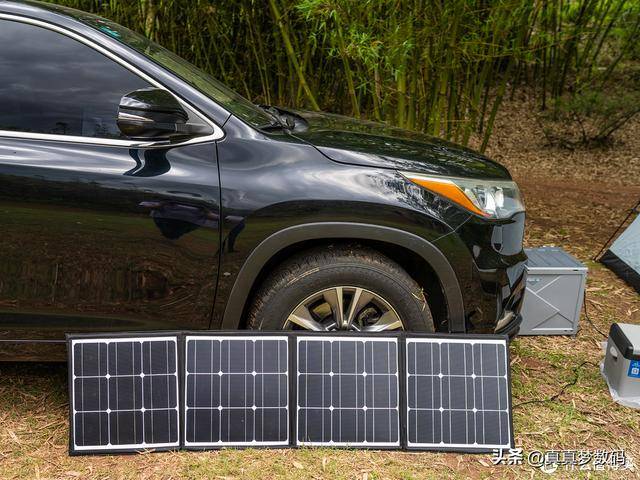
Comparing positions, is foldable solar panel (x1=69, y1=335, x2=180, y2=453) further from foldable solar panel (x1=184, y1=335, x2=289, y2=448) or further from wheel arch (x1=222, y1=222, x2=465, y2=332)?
wheel arch (x1=222, y1=222, x2=465, y2=332)

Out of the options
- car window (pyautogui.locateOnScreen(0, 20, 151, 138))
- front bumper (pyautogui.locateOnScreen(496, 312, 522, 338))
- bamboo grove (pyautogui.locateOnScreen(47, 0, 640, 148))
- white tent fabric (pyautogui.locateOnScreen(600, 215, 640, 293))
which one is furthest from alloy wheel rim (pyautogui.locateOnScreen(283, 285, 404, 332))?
white tent fabric (pyautogui.locateOnScreen(600, 215, 640, 293))

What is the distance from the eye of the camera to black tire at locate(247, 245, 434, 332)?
A: 2.66 metres

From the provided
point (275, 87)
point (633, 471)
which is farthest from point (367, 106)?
point (633, 471)

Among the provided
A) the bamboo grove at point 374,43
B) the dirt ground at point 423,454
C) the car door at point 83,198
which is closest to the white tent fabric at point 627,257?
the dirt ground at point 423,454

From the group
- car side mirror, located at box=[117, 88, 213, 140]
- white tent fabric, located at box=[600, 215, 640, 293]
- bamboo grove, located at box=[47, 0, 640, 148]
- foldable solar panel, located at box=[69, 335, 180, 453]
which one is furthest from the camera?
white tent fabric, located at box=[600, 215, 640, 293]

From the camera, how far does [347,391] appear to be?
2.68m

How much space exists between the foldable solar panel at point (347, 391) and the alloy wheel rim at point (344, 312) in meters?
0.10

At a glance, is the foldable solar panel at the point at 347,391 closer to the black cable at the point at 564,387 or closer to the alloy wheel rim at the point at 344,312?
the alloy wheel rim at the point at 344,312

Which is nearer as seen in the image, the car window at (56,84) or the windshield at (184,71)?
the car window at (56,84)

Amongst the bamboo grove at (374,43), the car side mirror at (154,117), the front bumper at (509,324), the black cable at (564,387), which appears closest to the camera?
the car side mirror at (154,117)

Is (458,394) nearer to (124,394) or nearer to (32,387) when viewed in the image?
(124,394)

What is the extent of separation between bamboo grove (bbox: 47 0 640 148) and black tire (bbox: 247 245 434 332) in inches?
62.2

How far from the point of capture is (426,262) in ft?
8.98

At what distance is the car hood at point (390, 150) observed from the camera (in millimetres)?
2727
